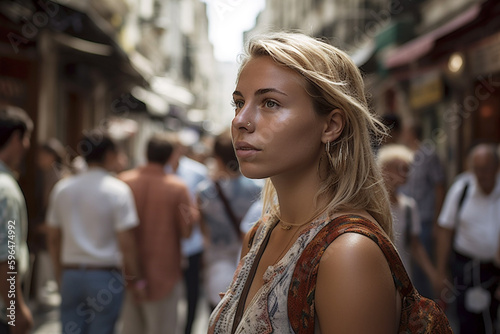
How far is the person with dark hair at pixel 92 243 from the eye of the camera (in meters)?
4.38

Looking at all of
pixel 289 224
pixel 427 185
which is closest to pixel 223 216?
pixel 427 185

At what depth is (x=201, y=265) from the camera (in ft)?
20.3

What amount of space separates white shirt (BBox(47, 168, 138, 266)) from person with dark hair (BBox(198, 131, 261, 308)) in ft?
1.92

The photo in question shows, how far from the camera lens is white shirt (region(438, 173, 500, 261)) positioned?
4.87 metres

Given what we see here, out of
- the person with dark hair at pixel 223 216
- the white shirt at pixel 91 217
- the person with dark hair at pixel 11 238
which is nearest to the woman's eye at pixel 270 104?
the person with dark hair at pixel 11 238

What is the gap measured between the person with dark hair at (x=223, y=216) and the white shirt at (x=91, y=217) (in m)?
0.59

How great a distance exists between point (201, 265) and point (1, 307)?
129 inches

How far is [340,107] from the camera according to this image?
5.08 ft

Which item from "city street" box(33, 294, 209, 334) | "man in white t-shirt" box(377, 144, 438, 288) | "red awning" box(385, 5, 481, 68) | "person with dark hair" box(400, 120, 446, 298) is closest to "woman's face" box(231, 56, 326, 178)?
"man in white t-shirt" box(377, 144, 438, 288)

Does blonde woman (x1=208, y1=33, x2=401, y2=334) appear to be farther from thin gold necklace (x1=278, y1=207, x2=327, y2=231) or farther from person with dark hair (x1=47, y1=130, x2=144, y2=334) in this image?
person with dark hair (x1=47, y1=130, x2=144, y2=334)

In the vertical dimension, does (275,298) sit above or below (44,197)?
above

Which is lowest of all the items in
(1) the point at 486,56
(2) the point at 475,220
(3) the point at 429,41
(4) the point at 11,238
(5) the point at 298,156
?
(2) the point at 475,220

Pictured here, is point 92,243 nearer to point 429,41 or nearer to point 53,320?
point 53,320

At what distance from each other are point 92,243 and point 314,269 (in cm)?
333
